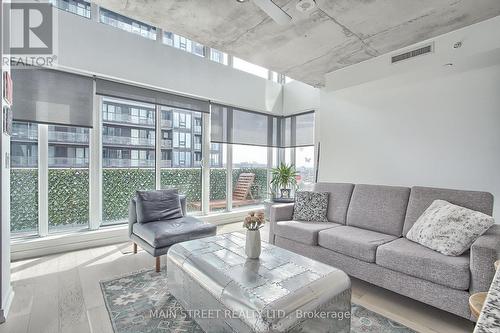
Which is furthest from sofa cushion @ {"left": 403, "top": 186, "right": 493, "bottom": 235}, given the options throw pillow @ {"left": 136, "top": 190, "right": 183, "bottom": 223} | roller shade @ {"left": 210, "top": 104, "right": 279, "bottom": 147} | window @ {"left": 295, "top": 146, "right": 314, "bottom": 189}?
roller shade @ {"left": 210, "top": 104, "right": 279, "bottom": 147}

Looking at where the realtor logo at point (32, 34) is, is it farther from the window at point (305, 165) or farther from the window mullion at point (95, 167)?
the window at point (305, 165)

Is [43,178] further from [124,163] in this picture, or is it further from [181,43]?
[181,43]

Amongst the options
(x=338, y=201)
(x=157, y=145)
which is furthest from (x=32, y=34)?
(x=338, y=201)

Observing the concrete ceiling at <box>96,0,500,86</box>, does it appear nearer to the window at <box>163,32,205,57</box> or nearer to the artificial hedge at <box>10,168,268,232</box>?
the window at <box>163,32,205,57</box>

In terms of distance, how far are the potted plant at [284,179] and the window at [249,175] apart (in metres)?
0.50

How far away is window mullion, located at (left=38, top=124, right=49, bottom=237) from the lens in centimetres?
316

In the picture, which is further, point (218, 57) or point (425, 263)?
point (218, 57)

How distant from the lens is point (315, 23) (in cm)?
272

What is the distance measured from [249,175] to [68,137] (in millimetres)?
3222

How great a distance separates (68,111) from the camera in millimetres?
3211

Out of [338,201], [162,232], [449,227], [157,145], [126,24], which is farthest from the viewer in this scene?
[157,145]

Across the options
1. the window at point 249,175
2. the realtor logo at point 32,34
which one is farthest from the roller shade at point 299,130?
the realtor logo at point 32,34

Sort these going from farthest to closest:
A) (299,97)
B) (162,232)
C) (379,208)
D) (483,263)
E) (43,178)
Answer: (299,97)
(43,178)
(379,208)
(162,232)
(483,263)

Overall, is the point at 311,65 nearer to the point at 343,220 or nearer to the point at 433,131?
the point at 433,131
